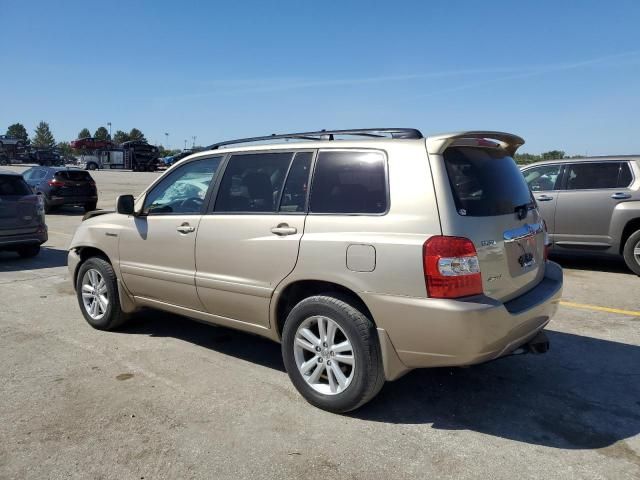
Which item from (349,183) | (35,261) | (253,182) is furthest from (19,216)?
(349,183)

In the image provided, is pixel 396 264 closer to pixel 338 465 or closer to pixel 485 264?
pixel 485 264

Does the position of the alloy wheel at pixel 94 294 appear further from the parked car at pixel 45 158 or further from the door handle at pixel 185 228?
the parked car at pixel 45 158

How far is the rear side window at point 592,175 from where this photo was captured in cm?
797

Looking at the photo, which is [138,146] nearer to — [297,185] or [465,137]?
[297,185]

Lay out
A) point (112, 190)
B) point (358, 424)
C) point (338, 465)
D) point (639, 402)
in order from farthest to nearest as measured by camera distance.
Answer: point (112, 190) → point (639, 402) → point (358, 424) → point (338, 465)

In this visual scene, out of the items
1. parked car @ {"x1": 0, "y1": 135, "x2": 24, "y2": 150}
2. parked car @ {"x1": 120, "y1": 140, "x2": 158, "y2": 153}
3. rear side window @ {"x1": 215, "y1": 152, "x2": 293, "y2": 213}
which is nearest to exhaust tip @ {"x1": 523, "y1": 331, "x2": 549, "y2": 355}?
rear side window @ {"x1": 215, "y1": 152, "x2": 293, "y2": 213}

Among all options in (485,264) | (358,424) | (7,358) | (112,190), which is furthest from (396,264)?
(112,190)

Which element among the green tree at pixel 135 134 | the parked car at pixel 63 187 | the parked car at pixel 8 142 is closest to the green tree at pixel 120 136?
the green tree at pixel 135 134

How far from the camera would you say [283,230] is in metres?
3.57

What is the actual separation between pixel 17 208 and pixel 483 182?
27.3 ft

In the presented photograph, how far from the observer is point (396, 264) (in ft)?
9.93

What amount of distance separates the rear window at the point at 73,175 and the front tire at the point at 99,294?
43.9 ft

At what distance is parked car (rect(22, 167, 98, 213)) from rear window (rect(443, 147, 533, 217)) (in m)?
16.5

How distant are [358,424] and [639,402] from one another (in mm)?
2000
